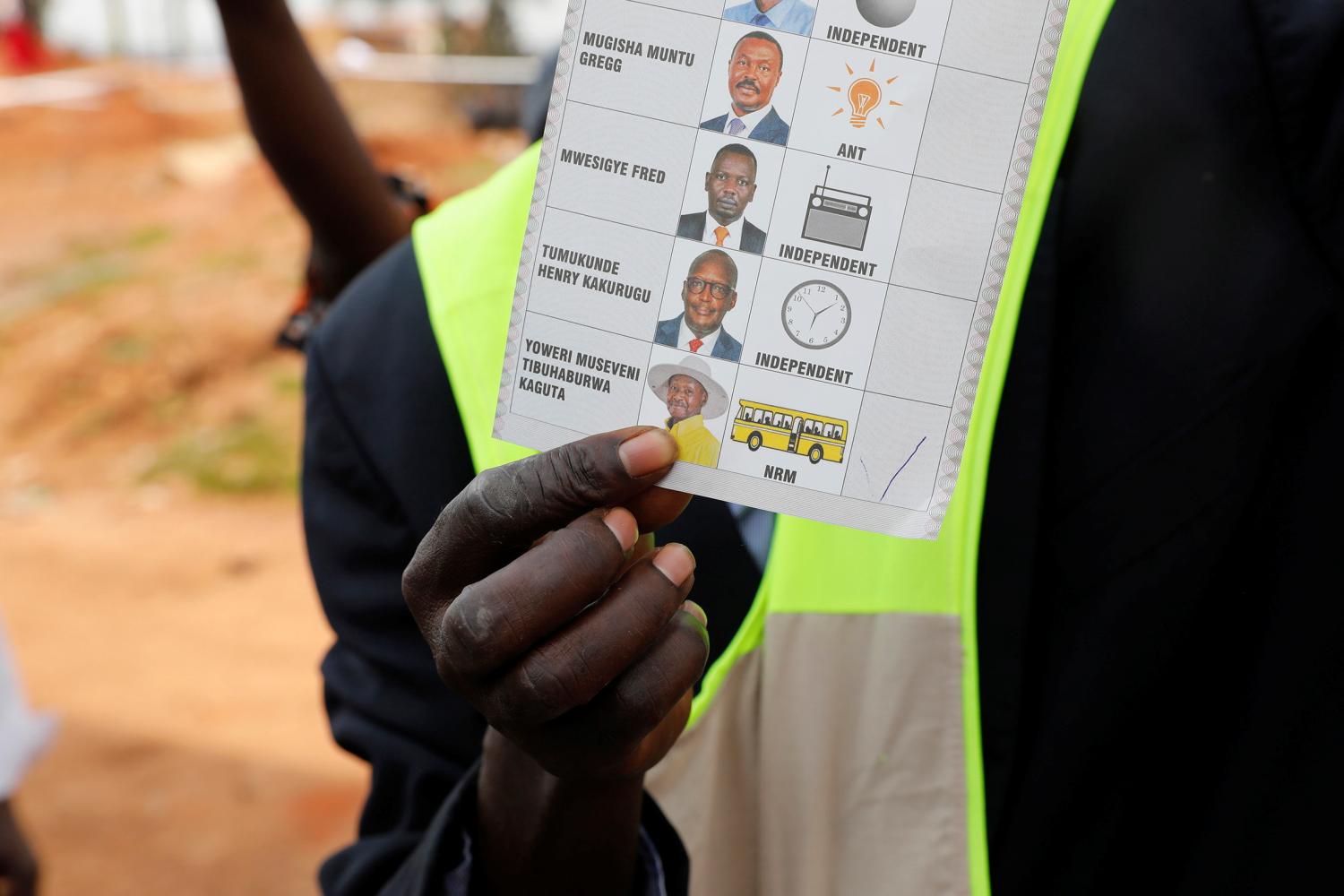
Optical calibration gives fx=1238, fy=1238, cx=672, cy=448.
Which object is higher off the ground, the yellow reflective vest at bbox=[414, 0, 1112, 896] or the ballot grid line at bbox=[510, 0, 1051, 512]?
the ballot grid line at bbox=[510, 0, 1051, 512]

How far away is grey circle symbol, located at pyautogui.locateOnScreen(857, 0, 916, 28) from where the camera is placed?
101cm

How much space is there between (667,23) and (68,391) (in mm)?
9672

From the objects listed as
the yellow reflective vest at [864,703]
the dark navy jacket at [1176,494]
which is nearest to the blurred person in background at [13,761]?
the dark navy jacket at [1176,494]

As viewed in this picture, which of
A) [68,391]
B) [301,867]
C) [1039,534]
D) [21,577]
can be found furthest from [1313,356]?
[68,391]

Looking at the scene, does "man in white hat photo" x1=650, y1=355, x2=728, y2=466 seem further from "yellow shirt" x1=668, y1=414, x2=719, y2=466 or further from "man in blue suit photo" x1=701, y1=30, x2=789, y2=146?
"man in blue suit photo" x1=701, y1=30, x2=789, y2=146

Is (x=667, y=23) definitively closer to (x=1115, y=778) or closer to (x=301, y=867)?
(x=1115, y=778)

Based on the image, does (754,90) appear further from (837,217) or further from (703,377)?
(703,377)

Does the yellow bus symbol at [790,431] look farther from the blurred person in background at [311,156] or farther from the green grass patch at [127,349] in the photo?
the green grass patch at [127,349]

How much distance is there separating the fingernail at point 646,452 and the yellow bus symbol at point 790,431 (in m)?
0.06

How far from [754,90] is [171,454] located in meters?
8.50

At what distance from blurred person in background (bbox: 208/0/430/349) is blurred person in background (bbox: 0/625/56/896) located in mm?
1335

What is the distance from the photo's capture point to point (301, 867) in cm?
452

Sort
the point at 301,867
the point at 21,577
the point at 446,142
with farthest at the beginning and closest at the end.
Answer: the point at 446,142 < the point at 21,577 < the point at 301,867

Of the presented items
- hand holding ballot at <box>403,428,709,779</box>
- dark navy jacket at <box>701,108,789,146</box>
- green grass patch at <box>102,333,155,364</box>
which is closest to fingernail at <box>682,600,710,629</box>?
hand holding ballot at <box>403,428,709,779</box>
